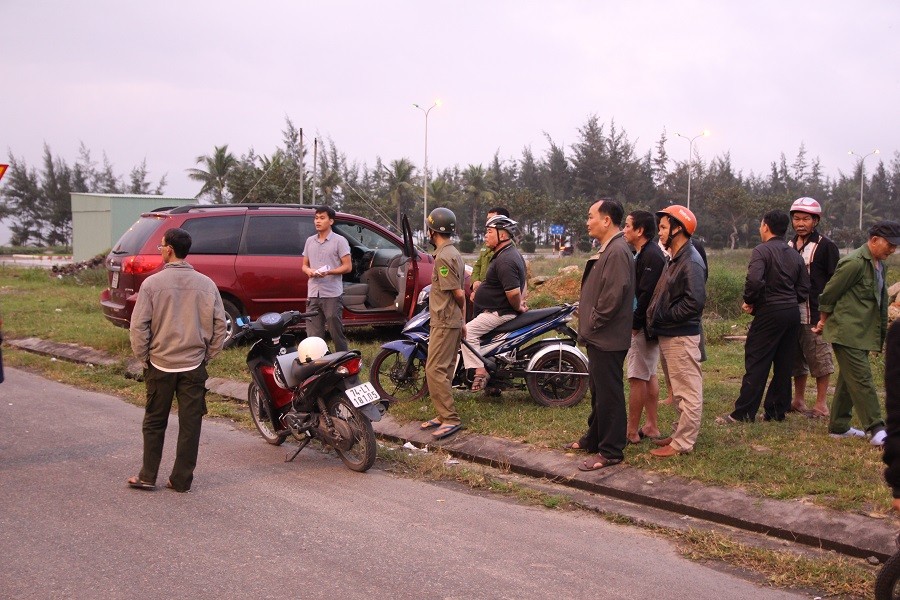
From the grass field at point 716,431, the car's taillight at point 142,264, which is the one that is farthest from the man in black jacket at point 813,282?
the car's taillight at point 142,264

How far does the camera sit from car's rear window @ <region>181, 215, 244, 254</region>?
1155 cm

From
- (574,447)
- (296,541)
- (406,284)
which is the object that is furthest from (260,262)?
(296,541)

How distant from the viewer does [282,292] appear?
11.7 m

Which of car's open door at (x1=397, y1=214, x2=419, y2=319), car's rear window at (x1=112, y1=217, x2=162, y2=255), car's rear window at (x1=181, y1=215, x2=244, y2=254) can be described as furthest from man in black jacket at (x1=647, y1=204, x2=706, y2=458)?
car's rear window at (x1=112, y1=217, x2=162, y2=255)

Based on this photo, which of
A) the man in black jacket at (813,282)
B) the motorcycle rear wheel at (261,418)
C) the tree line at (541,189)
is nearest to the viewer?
the motorcycle rear wheel at (261,418)

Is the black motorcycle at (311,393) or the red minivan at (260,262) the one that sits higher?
the red minivan at (260,262)

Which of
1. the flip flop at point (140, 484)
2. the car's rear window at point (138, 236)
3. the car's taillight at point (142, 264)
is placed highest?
the car's rear window at point (138, 236)

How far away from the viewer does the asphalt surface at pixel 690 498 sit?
16.6 feet

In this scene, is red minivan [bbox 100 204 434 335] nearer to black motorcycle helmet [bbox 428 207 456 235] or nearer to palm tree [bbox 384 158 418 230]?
black motorcycle helmet [bbox 428 207 456 235]

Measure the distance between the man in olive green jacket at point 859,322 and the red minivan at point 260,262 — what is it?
18.0ft

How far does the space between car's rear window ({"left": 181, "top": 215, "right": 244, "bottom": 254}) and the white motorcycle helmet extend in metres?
5.11

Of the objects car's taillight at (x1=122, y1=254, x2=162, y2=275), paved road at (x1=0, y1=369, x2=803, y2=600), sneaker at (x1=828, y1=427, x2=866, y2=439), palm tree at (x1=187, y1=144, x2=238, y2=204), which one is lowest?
paved road at (x1=0, y1=369, x2=803, y2=600)

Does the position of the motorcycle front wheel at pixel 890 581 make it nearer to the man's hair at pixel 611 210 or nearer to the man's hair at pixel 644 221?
the man's hair at pixel 611 210

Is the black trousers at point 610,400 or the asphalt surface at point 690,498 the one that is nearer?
the asphalt surface at point 690,498
